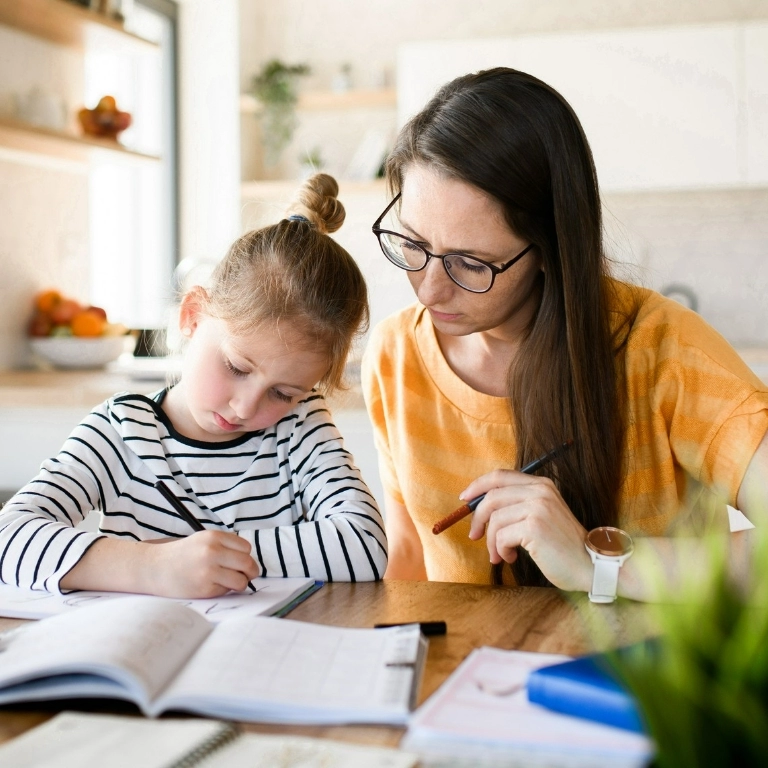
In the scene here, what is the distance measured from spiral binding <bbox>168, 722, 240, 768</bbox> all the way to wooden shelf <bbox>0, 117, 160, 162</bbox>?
2.22 m

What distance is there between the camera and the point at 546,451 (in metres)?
1.30

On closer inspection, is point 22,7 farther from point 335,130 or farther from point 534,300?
point 534,300

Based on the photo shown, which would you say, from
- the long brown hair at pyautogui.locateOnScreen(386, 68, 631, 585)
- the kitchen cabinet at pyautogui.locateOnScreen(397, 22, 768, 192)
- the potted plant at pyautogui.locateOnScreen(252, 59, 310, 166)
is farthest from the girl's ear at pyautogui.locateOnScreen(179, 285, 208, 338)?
the potted plant at pyautogui.locateOnScreen(252, 59, 310, 166)

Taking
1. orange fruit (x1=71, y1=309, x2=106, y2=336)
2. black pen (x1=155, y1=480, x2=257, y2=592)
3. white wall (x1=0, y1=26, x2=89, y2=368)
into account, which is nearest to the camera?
black pen (x1=155, y1=480, x2=257, y2=592)

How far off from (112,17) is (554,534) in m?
2.53

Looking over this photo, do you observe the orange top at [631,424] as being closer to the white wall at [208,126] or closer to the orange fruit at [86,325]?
the orange fruit at [86,325]

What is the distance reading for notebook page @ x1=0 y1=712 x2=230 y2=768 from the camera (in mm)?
633

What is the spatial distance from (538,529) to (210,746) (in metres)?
0.51

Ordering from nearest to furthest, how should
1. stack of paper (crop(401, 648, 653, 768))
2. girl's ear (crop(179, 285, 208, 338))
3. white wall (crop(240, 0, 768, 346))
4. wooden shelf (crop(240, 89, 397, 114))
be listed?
1. stack of paper (crop(401, 648, 653, 768))
2. girl's ear (crop(179, 285, 208, 338))
3. white wall (crop(240, 0, 768, 346))
4. wooden shelf (crop(240, 89, 397, 114))

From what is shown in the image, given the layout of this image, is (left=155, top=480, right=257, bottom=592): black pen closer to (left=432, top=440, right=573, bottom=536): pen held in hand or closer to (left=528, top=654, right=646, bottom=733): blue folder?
(left=432, top=440, right=573, bottom=536): pen held in hand

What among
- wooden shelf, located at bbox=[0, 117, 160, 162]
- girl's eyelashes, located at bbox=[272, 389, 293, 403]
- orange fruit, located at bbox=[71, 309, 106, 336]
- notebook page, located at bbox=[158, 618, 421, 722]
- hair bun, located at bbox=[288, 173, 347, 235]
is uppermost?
wooden shelf, located at bbox=[0, 117, 160, 162]

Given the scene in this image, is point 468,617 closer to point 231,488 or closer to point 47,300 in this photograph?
point 231,488

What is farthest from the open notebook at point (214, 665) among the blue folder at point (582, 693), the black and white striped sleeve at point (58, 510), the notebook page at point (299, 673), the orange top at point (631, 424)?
the orange top at point (631, 424)

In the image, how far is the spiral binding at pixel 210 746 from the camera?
63 cm
